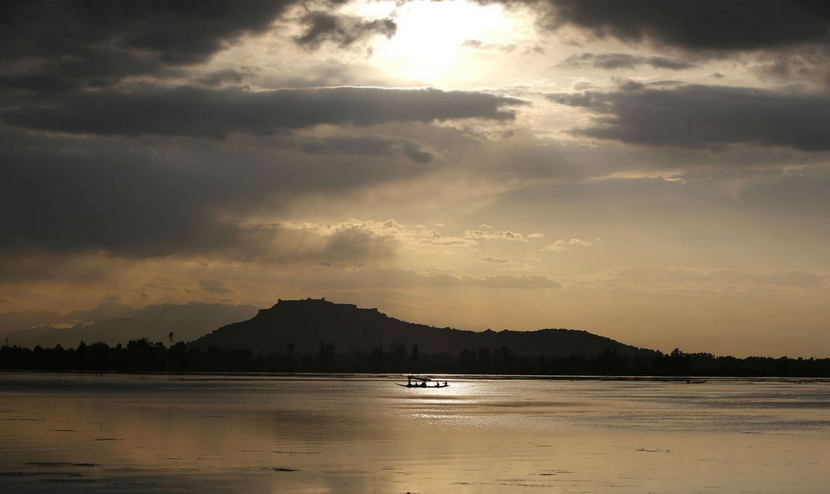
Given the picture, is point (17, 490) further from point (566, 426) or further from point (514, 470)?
point (566, 426)

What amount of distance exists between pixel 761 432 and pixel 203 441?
40.3m

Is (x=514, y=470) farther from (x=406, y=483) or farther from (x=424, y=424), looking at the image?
(x=424, y=424)

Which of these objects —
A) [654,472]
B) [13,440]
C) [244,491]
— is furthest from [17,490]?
[654,472]

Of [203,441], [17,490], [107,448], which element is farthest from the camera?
[203,441]

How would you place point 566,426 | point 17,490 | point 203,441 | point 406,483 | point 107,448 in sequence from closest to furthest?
point 17,490
point 406,483
point 107,448
point 203,441
point 566,426

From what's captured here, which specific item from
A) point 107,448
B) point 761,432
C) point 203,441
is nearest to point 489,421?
point 761,432

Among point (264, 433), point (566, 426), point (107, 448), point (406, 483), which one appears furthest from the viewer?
point (566, 426)

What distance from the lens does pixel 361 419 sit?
282 ft

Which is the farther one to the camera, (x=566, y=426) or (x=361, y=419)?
(x=361, y=419)

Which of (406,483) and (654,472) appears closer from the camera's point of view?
(406,483)

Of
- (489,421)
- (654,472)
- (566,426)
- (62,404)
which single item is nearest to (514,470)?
(654,472)

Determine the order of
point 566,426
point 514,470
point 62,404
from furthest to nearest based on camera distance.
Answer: point 62,404
point 566,426
point 514,470

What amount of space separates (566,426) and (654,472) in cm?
3254

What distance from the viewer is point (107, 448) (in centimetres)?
5312
